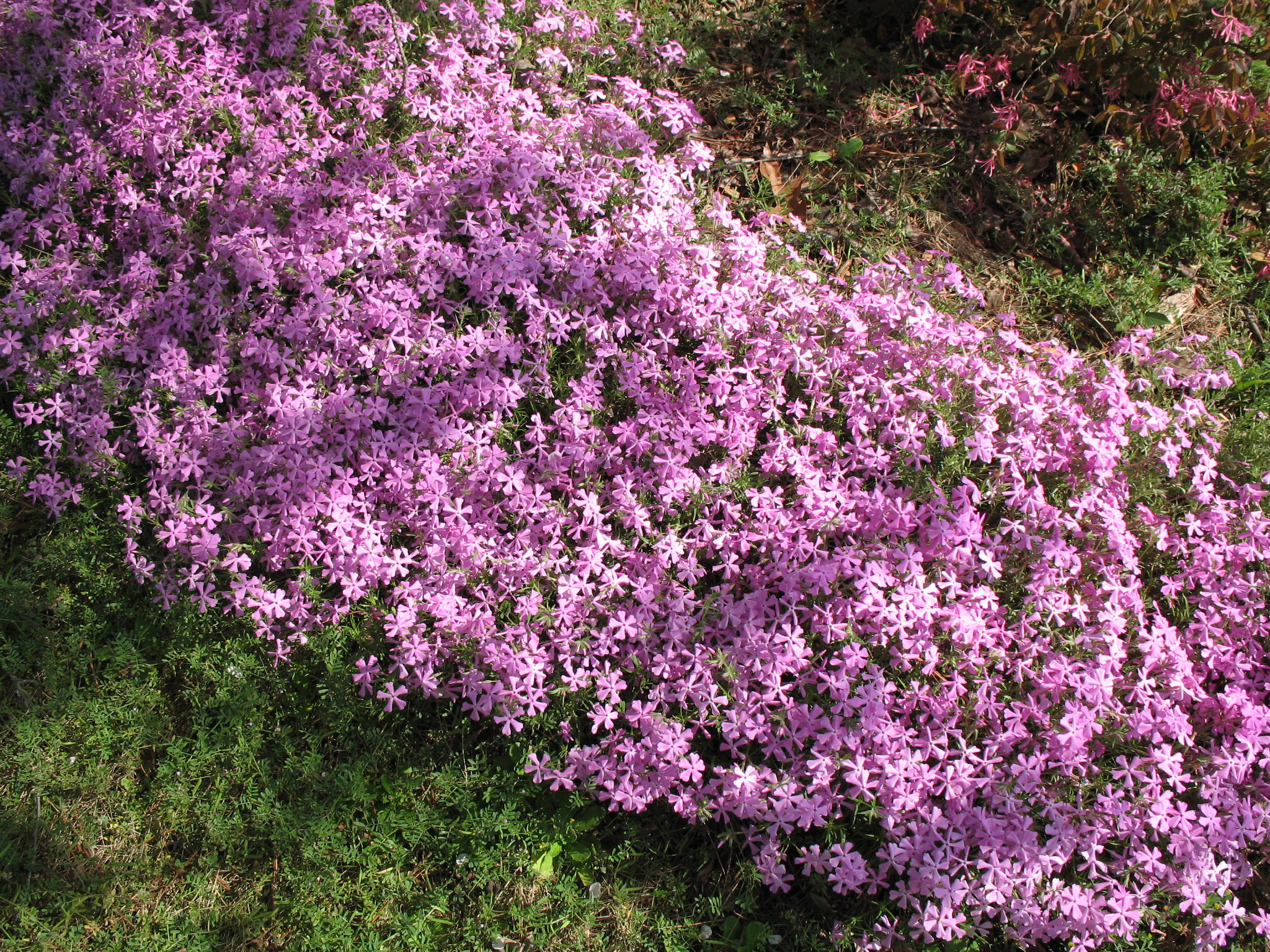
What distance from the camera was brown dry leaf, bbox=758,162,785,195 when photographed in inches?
178

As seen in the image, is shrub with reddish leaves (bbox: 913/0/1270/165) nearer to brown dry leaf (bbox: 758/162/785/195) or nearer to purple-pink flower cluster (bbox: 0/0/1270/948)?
brown dry leaf (bbox: 758/162/785/195)

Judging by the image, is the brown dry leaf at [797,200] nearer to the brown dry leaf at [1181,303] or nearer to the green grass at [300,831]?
the brown dry leaf at [1181,303]

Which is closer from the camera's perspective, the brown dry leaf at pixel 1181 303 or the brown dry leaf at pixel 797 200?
the brown dry leaf at pixel 1181 303

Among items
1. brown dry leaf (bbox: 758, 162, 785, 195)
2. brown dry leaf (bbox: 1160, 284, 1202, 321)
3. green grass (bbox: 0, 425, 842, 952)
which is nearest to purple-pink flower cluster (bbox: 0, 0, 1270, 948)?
green grass (bbox: 0, 425, 842, 952)

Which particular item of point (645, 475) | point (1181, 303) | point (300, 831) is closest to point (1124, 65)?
point (1181, 303)

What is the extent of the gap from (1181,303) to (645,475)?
9.84 feet

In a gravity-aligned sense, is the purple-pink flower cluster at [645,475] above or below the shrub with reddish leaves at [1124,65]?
below

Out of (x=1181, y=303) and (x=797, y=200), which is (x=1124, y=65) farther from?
(x=797, y=200)

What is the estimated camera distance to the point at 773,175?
15.0 feet

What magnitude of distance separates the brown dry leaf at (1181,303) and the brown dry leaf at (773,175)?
1937 millimetres

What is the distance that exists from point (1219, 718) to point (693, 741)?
5.61 ft

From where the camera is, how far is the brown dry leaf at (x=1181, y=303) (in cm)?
424

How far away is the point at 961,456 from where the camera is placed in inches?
120

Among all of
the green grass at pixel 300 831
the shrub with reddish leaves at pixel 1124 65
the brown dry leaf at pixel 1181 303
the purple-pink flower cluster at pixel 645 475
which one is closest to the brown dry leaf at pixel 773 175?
the purple-pink flower cluster at pixel 645 475
